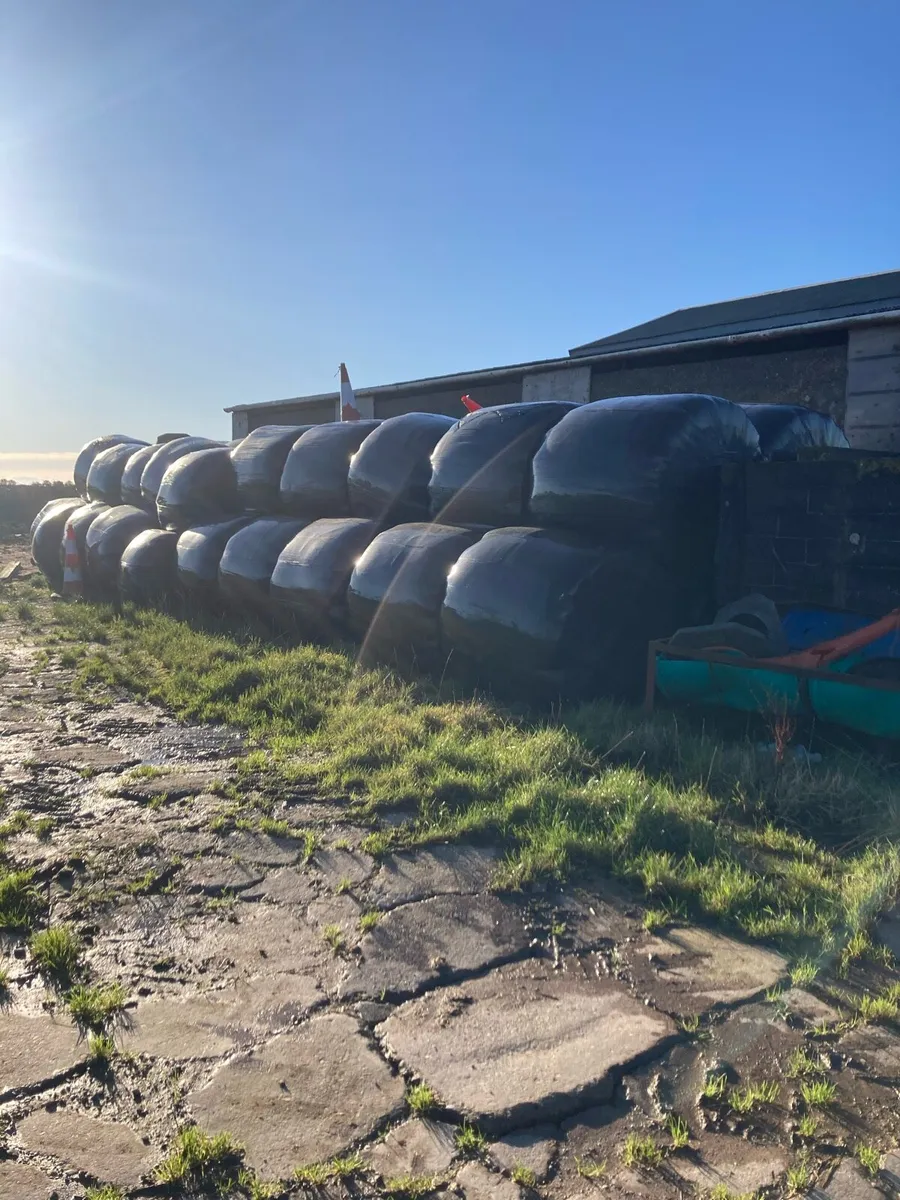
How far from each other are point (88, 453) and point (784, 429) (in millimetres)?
10616

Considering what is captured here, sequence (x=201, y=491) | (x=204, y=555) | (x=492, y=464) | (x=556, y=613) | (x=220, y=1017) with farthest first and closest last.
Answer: (x=201, y=491) < (x=204, y=555) < (x=492, y=464) < (x=556, y=613) < (x=220, y=1017)

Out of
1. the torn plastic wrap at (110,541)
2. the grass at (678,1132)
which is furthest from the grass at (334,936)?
the torn plastic wrap at (110,541)

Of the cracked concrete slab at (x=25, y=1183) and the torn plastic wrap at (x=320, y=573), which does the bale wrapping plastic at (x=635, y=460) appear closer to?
the torn plastic wrap at (x=320, y=573)

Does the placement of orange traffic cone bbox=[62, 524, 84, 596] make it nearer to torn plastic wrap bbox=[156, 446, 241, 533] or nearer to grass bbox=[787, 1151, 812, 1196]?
torn plastic wrap bbox=[156, 446, 241, 533]

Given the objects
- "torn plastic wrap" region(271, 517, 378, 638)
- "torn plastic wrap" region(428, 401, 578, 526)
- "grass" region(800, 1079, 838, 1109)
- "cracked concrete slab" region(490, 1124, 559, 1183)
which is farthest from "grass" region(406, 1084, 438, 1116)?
"torn plastic wrap" region(271, 517, 378, 638)

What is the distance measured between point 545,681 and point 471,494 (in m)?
1.63

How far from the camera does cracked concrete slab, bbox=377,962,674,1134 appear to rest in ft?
6.92

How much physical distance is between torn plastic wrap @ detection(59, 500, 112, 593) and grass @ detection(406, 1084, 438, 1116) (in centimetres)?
945

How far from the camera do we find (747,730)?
15.4 ft

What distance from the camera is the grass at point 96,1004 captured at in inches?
95.4

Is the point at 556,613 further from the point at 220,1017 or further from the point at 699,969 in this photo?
the point at 220,1017

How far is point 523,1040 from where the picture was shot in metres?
2.33

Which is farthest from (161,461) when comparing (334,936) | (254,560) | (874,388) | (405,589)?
(334,936)

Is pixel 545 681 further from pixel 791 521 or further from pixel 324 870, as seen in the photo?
pixel 324 870
